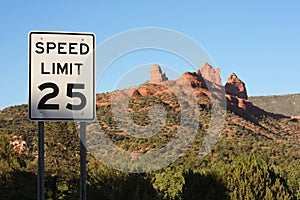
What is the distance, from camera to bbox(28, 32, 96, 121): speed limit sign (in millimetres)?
4727

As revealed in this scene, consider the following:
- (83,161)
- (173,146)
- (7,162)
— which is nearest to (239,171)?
(7,162)

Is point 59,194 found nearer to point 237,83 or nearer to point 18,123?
point 18,123

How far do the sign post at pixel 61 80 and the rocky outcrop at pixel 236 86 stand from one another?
129065 millimetres

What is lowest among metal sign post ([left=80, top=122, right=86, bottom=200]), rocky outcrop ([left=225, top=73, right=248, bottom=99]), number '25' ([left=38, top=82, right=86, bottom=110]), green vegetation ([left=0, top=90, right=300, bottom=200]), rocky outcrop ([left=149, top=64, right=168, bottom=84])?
green vegetation ([left=0, top=90, right=300, bottom=200])

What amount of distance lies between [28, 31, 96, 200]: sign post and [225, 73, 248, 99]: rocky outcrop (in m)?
129

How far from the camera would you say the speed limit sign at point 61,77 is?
473 cm

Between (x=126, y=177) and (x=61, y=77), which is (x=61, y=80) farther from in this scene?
(x=126, y=177)

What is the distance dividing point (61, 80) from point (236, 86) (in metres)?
138

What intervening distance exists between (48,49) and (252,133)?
7731cm

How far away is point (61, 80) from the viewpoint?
4.77m

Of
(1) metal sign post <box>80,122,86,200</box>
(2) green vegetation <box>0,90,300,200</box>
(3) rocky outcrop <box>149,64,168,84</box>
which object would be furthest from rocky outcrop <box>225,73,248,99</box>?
(1) metal sign post <box>80,122,86,200</box>

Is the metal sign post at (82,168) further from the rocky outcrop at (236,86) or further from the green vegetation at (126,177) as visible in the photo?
the rocky outcrop at (236,86)

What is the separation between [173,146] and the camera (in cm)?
5375

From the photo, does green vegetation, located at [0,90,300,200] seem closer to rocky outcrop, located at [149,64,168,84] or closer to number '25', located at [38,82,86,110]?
rocky outcrop, located at [149,64,168,84]
